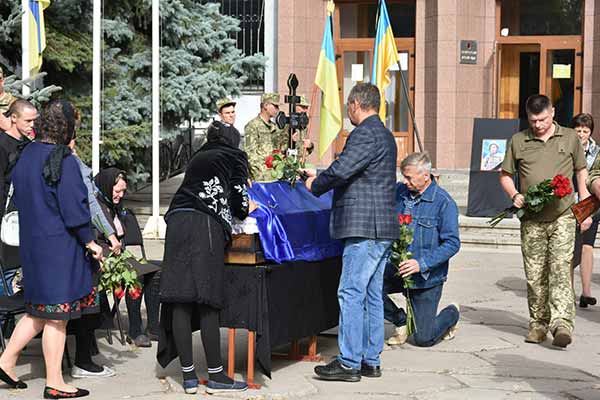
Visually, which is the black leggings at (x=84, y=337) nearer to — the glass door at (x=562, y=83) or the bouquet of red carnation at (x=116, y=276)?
the bouquet of red carnation at (x=116, y=276)

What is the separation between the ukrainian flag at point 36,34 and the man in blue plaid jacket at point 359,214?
21.8 ft

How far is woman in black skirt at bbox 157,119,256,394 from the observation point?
25.7 ft

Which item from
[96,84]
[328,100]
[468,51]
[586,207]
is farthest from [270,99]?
[468,51]

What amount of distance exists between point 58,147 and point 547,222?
409 cm

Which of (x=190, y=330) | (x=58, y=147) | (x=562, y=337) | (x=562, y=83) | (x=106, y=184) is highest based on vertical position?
(x=562, y=83)

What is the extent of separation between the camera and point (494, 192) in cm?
1797

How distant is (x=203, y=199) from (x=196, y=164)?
0.25m

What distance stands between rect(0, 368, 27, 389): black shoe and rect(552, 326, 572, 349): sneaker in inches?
162

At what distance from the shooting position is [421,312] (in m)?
9.66

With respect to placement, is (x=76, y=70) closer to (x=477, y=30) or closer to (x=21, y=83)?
(x=21, y=83)

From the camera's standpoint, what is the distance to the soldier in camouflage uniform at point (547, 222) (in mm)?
9703

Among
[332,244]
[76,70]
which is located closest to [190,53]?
[76,70]

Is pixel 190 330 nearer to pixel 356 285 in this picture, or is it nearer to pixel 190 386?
pixel 190 386

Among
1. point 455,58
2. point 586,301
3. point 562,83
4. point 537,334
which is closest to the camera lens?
point 537,334
